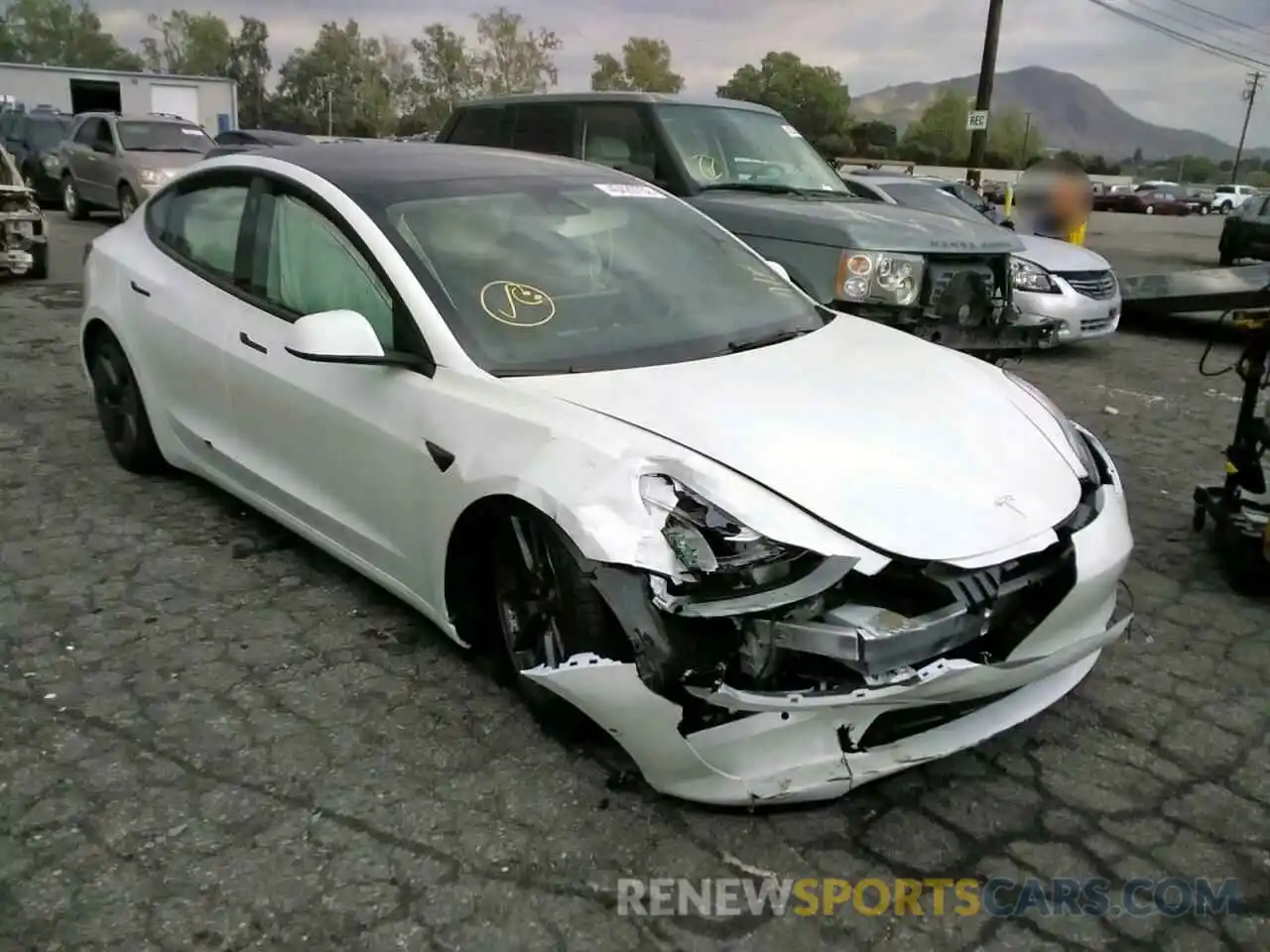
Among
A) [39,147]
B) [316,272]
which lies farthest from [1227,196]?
[316,272]

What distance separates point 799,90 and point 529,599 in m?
83.6

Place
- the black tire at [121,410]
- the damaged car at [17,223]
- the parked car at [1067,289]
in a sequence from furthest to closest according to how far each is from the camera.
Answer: the damaged car at [17,223], the parked car at [1067,289], the black tire at [121,410]

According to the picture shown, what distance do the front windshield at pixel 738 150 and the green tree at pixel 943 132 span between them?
54335 mm

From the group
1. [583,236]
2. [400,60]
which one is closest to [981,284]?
[583,236]

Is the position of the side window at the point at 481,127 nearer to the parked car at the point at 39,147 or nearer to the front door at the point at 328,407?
the front door at the point at 328,407

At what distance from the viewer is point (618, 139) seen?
714 centimetres

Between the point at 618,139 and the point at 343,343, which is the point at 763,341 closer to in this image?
the point at 343,343

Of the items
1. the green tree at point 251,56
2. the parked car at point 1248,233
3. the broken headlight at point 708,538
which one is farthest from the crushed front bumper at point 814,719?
the green tree at point 251,56

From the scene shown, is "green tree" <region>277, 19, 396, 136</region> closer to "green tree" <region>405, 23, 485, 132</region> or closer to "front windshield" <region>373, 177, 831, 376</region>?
"green tree" <region>405, 23, 485, 132</region>

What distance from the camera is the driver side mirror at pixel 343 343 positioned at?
3.14m

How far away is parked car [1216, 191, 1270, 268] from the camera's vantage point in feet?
56.8

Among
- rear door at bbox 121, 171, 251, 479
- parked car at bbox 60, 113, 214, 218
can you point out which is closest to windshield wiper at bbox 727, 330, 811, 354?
rear door at bbox 121, 171, 251, 479

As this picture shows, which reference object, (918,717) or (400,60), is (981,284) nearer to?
(918,717)

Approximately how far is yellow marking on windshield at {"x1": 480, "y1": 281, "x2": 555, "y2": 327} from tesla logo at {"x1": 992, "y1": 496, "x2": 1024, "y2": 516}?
1435 millimetres
